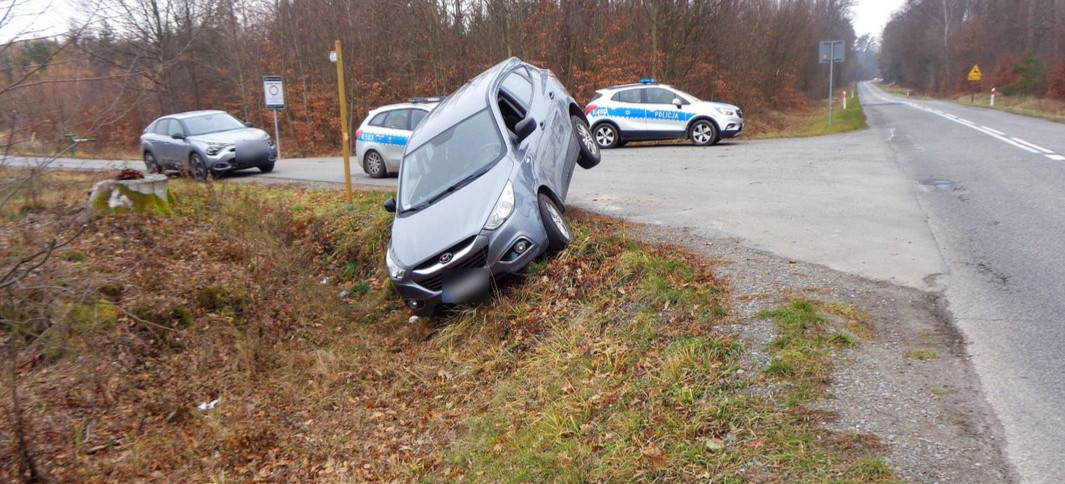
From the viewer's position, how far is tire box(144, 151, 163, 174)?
17.3m

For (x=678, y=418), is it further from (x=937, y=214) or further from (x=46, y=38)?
(x=937, y=214)

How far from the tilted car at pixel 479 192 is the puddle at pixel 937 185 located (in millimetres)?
5347

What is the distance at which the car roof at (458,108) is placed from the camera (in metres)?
8.58

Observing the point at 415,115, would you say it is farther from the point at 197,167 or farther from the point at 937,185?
the point at 937,185

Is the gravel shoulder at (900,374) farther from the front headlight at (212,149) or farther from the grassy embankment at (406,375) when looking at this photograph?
the front headlight at (212,149)

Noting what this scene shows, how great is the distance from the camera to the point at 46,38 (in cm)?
447

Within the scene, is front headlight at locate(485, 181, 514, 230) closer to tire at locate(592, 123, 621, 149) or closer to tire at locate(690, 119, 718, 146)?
tire at locate(690, 119, 718, 146)

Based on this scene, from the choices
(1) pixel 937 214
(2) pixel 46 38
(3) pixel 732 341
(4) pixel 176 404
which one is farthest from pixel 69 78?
(1) pixel 937 214

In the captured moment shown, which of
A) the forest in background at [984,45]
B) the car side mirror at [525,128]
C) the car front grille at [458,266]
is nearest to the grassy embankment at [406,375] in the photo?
the car front grille at [458,266]

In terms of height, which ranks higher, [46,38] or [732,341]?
[46,38]

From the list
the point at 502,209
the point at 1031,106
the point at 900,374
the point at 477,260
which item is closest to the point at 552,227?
the point at 502,209

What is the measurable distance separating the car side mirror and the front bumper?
1.13 m

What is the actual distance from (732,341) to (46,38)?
189 inches

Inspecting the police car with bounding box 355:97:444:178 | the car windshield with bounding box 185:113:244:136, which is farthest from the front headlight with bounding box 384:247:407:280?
the car windshield with bounding box 185:113:244:136
